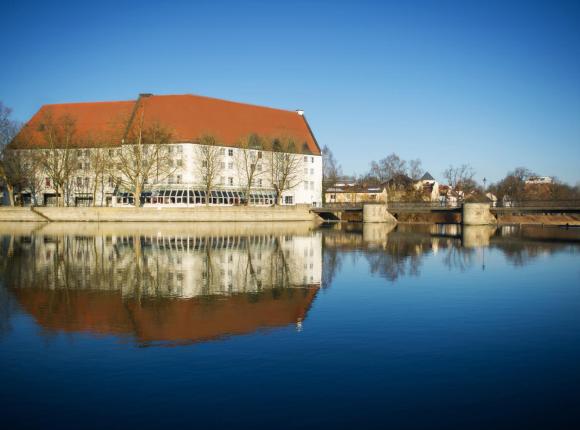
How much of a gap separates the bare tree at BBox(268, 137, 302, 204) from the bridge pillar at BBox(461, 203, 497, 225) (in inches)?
1031

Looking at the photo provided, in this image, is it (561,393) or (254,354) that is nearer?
(561,393)

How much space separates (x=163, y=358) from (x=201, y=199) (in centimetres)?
7143

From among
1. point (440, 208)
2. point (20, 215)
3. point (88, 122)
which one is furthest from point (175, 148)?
point (440, 208)

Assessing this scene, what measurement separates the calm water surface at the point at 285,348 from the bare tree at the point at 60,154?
50224 mm

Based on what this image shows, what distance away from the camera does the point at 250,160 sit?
Result: 9069 centimetres

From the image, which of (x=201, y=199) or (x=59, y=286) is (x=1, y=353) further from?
(x=201, y=199)

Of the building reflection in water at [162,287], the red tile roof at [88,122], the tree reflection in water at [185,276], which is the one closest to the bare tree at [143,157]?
the red tile roof at [88,122]

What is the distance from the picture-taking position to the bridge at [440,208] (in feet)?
226

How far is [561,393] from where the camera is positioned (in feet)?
35.6

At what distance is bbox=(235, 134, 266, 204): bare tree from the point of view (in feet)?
291

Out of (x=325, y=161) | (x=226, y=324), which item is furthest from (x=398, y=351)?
(x=325, y=161)

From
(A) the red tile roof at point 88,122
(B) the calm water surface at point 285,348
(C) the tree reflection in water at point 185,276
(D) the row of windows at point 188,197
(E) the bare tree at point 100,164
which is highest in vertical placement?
(A) the red tile roof at point 88,122

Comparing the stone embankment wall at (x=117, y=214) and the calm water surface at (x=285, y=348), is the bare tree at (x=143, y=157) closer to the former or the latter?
the stone embankment wall at (x=117, y=214)

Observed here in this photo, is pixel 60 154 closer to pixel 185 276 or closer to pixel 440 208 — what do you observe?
pixel 440 208
